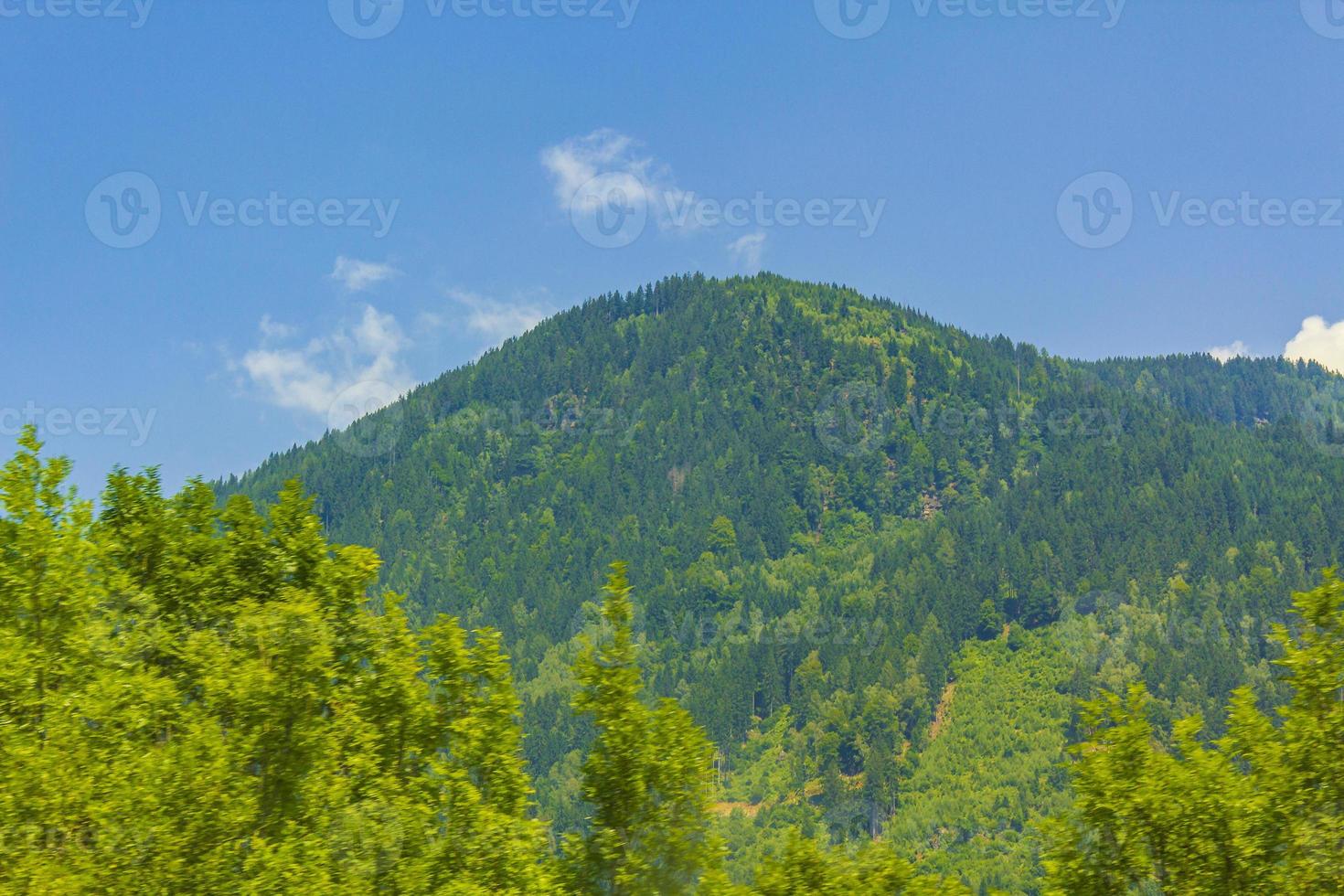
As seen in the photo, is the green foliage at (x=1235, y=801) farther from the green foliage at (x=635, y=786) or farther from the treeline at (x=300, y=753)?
the green foliage at (x=635, y=786)

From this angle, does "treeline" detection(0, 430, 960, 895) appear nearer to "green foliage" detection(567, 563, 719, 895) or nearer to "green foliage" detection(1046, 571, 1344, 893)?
"green foliage" detection(567, 563, 719, 895)

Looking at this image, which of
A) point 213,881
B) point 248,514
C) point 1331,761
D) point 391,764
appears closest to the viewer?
point 213,881

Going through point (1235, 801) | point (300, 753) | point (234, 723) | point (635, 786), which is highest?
point (234, 723)

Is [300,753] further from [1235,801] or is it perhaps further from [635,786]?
[1235,801]

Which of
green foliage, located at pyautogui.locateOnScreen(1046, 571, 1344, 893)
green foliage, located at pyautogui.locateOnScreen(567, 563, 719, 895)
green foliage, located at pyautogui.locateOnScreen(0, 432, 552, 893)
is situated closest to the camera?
green foliage, located at pyautogui.locateOnScreen(0, 432, 552, 893)

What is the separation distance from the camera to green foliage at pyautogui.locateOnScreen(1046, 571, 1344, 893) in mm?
27609

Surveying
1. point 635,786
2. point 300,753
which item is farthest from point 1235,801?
point 300,753

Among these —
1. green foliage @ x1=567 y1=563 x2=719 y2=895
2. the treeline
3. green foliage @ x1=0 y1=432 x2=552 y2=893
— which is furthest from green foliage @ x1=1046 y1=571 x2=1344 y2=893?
green foliage @ x1=0 y1=432 x2=552 y2=893

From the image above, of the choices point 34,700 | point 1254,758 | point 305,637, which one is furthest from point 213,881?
point 1254,758

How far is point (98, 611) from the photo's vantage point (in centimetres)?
3375

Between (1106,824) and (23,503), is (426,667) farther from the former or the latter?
(1106,824)

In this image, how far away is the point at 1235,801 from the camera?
28266 millimetres

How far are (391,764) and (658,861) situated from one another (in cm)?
864

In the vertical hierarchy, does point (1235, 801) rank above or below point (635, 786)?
below
